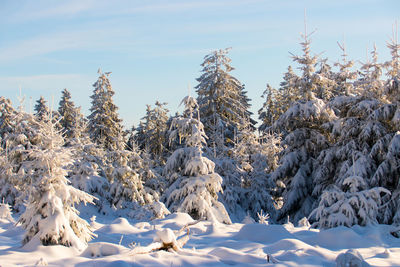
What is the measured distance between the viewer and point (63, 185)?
26.4ft

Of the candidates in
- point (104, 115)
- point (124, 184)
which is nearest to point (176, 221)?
point (124, 184)

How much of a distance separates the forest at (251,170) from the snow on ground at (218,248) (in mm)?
780

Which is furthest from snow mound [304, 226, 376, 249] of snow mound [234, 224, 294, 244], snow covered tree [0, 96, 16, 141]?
snow covered tree [0, 96, 16, 141]

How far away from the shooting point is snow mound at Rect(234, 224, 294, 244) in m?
8.98

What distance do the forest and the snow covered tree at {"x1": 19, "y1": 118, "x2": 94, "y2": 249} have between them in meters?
0.02

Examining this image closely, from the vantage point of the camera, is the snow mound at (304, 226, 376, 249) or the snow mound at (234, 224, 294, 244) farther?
the snow mound at (234, 224, 294, 244)

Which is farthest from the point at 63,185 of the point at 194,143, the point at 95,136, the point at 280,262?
the point at 95,136

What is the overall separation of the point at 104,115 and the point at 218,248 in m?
28.8

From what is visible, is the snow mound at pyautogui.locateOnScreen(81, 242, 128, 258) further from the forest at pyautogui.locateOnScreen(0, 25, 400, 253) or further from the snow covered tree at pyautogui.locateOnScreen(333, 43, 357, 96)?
the snow covered tree at pyautogui.locateOnScreen(333, 43, 357, 96)

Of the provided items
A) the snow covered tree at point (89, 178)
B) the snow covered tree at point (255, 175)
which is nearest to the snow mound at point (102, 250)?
the snow covered tree at point (255, 175)

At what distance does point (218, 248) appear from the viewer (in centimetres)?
698

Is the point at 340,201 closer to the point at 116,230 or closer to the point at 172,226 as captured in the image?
the point at 172,226

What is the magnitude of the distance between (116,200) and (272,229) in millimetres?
14308

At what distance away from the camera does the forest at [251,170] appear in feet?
26.8
